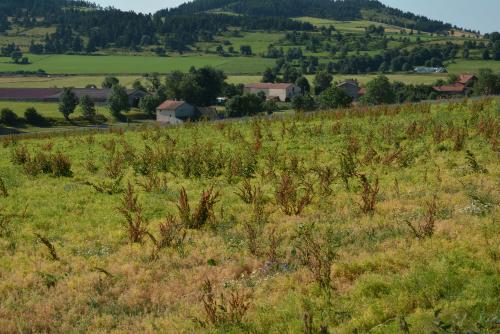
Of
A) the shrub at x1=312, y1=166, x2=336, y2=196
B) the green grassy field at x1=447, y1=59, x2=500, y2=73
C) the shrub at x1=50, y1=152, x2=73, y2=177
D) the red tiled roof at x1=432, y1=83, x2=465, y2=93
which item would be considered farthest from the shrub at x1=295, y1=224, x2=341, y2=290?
the green grassy field at x1=447, y1=59, x2=500, y2=73

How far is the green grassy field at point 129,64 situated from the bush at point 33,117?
75.1 m

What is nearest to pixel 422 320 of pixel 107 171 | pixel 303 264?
pixel 303 264

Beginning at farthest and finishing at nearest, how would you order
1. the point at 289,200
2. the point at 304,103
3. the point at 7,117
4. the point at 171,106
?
the point at 304,103 < the point at 171,106 < the point at 7,117 < the point at 289,200

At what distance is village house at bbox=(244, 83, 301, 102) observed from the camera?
11701cm

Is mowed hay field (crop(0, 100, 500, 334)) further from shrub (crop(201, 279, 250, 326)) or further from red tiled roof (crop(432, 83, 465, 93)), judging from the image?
red tiled roof (crop(432, 83, 465, 93))

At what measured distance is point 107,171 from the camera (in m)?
17.4

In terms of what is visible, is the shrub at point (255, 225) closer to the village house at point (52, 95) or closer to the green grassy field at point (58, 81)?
the village house at point (52, 95)

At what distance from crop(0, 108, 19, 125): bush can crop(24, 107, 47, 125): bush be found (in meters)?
1.75

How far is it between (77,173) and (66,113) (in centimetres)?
7331

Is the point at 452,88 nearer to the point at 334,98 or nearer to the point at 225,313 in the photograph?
the point at 334,98

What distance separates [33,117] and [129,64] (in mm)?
95702

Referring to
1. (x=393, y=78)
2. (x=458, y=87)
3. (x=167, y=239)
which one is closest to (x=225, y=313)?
(x=167, y=239)

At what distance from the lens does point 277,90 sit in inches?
4700

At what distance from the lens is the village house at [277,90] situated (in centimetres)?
11701
